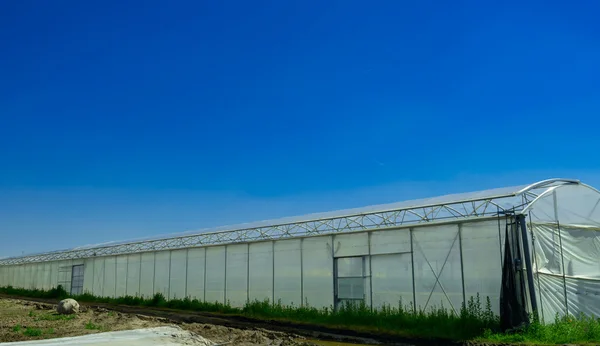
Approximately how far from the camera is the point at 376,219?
22797 millimetres

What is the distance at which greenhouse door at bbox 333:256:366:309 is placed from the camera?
2225cm

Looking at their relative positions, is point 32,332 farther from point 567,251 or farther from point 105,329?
point 567,251

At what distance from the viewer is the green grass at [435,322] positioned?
15.6 m

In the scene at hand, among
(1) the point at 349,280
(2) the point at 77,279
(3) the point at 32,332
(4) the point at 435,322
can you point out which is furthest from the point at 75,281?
(4) the point at 435,322

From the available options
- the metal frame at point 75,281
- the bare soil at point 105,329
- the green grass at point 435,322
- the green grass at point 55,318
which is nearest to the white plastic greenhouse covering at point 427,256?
the green grass at point 435,322

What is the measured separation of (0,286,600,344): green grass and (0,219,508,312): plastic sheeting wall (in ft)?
1.33

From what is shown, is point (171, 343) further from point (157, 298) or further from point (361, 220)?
point (157, 298)

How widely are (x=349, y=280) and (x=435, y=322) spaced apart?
5.15 m

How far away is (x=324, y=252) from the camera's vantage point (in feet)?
79.2

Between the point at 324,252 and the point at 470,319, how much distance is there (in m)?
8.09

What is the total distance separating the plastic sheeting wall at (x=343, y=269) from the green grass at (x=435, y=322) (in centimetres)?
40

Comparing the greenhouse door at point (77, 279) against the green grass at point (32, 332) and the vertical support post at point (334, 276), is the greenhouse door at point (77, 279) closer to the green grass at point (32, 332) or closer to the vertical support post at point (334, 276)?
the vertical support post at point (334, 276)

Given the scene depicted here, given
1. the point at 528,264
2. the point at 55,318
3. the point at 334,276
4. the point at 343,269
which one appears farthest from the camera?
the point at 334,276

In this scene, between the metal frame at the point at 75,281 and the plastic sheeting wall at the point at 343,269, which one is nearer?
the plastic sheeting wall at the point at 343,269
